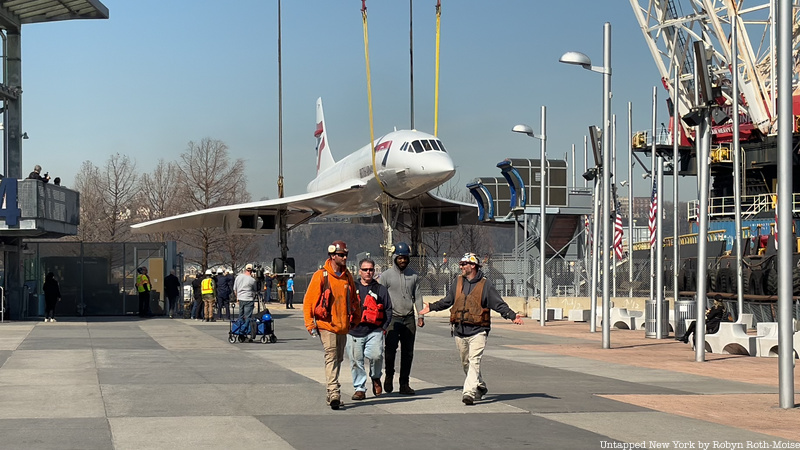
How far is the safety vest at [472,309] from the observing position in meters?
11.8

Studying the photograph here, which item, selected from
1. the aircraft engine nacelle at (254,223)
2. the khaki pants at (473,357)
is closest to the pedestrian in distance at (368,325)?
the khaki pants at (473,357)

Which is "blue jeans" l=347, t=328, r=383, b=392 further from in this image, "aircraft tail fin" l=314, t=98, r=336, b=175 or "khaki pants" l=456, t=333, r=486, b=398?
"aircraft tail fin" l=314, t=98, r=336, b=175

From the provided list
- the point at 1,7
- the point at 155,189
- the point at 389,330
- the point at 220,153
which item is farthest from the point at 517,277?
the point at 155,189

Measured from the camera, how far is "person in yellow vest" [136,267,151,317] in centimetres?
3450

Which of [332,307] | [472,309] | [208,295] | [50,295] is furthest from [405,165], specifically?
[332,307]

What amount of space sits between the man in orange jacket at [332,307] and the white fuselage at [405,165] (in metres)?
20.3

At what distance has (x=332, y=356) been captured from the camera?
11289 mm

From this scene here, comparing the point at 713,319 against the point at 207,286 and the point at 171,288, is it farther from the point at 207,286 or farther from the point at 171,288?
the point at 171,288

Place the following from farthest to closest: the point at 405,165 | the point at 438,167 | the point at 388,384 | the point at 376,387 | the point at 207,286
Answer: the point at 405,165 < the point at 438,167 < the point at 207,286 < the point at 388,384 < the point at 376,387

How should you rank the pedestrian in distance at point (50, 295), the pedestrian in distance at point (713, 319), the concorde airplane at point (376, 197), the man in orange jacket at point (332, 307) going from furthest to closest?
1. the concorde airplane at point (376, 197)
2. the pedestrian in distance at point (50, 295)
3. the pedestrian in distance at point (713, 319)
4. the man in orange jacket at point (332, 307)

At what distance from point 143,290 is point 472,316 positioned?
2462 cm

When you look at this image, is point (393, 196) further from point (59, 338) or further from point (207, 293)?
point (59, 338)

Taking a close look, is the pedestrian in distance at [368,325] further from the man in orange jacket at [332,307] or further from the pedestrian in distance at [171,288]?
the pedestrian in distance at [171,288]

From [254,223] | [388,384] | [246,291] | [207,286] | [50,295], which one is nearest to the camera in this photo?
[388,384]
